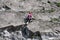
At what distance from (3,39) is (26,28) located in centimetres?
293

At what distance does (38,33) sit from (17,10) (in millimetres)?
5335

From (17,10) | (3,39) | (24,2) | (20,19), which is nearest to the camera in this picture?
(3,39)

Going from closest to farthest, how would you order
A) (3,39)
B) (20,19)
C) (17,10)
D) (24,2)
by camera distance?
(3,39) < (20,19) < (17,10) < (24,2)

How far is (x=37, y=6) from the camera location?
3056 centimetres

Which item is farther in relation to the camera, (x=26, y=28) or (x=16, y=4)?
(x=16, y=4)

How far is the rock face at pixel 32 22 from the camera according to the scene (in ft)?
83.2

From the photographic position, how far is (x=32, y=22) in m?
26.9

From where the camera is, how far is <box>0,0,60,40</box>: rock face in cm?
2536

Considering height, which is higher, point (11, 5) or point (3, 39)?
point (11, 5)

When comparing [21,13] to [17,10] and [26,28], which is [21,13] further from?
[26,28]

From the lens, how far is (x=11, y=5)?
30.0 meters

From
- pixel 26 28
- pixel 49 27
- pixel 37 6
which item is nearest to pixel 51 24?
pixel 49 27

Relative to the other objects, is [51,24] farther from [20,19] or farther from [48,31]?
[20,19]

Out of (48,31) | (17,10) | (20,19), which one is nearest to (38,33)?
(48,31)
